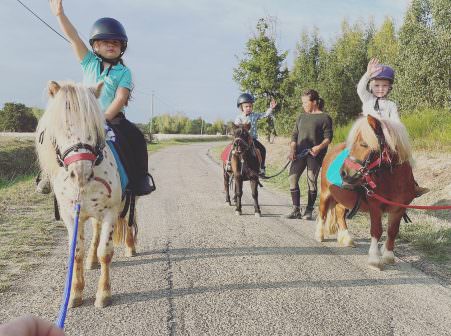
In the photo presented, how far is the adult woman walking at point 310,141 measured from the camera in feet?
25.6

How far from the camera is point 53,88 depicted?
3.51 meters

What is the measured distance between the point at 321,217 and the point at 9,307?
14.8ft

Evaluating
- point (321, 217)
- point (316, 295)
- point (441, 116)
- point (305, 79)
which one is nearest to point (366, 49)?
point (305, 79)

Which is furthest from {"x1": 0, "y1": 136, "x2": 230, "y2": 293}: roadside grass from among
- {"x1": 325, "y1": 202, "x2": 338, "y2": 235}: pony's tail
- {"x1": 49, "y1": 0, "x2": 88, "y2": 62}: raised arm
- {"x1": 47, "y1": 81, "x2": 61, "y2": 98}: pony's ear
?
{"x1": 325, "y1": 202, "x2": 338, "y2": 235}: pony's tail

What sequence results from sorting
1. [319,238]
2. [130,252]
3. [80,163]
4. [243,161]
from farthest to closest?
[243,161], [319,238], [130,252], [80,163]

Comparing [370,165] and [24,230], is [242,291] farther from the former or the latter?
[24,230]

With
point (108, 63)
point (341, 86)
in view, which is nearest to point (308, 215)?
point (108, 63)

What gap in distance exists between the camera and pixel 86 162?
3.33 m

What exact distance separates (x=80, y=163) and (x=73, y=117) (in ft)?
1.38

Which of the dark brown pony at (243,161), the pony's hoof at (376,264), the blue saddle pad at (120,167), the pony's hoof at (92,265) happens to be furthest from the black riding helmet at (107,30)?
the dark brown pony at (243,161)

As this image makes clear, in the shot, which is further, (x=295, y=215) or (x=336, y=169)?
(x=295, y=215)

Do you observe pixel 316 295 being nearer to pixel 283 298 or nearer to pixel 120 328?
pixel 283 298

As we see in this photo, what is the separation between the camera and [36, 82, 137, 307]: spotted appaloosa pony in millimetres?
3375

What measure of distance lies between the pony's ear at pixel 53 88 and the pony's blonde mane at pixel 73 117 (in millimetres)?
38
